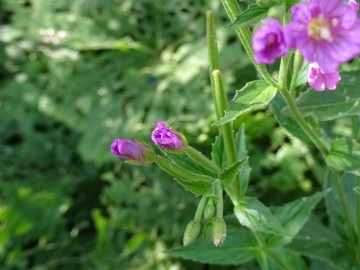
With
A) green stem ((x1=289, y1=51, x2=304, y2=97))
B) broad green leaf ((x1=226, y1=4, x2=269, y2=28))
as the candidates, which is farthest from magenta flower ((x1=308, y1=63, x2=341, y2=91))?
broad green leaf ((x1=226, y1=4, x2=269, y2=28))

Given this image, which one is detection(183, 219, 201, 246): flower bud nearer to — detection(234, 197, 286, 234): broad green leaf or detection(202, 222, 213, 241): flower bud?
detection(202, 222, 213, 241): flower bud

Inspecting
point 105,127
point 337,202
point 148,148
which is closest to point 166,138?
point 148,148

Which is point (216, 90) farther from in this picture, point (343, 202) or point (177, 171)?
point (343, 202)

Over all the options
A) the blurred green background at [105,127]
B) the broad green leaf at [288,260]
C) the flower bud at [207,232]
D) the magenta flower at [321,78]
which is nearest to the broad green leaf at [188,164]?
the flower bud at [207,232]

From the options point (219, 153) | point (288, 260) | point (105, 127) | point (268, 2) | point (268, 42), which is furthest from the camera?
point (105, 127)

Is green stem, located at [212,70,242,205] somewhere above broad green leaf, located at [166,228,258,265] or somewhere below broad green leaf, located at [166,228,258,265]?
above

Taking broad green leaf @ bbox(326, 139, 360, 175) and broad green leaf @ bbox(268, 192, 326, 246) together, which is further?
broad green leaf @ bbox(268, 192, 326, 246)
